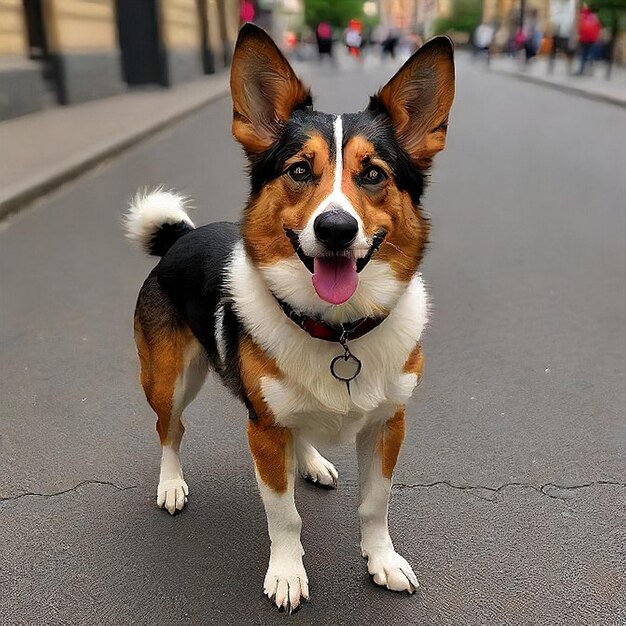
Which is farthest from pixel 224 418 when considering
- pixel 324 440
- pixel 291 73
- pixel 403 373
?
pixel 291 73

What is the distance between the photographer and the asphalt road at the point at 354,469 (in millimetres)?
2672

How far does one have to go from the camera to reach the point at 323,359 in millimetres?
2500

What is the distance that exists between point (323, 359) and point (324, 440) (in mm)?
343

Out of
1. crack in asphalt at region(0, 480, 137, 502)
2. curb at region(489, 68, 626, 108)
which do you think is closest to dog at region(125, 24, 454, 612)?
crack in asphalt at region(0, 480, 137, 502)

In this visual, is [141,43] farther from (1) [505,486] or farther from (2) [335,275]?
(2) [335,275]

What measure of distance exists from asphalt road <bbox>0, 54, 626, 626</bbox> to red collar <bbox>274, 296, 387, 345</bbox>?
977mm

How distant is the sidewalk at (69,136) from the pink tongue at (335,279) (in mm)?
6500

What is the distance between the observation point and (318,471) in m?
3.28

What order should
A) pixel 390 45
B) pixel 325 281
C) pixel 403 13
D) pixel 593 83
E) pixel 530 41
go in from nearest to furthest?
1. pixel 325 281
2. pixel 593 83
3. pixel 530 41
4. pixel 390 45
5. pixel 403 13

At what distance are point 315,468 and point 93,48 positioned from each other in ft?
57.5

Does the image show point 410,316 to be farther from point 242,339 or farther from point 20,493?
point 20,493

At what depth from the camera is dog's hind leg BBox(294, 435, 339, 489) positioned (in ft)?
10.8

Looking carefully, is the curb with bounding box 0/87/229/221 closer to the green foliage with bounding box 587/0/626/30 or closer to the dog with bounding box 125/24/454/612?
the dog with bounding box 125/24/454/612

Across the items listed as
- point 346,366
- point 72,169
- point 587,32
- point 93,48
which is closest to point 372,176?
point 346,366
